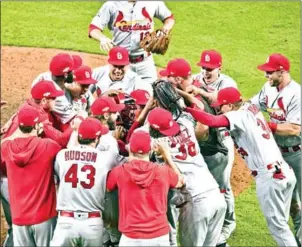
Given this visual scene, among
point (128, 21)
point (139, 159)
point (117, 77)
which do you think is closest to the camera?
point (139, 159)

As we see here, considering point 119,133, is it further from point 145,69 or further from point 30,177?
point 145,69

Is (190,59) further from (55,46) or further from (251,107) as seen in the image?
(251,107)

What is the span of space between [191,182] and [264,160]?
748 millimetres

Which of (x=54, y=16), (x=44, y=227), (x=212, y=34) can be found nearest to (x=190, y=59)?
(x=212, y=34)

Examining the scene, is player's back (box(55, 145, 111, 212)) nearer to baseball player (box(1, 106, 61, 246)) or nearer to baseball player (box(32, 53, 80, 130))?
baseball player (box(1, 106, 61, 246))

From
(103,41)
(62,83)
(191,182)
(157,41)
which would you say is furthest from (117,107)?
(157,41)

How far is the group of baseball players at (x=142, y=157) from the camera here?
16.0 feet

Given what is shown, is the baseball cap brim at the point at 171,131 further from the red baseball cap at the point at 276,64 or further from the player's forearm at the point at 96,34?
the player's forearm at the point at 96,34

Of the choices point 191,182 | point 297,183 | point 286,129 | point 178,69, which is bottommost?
point 297,183

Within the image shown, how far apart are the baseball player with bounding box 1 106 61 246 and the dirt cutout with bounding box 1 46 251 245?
360cm

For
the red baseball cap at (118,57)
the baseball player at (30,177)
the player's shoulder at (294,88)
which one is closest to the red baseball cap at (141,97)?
the red baseball cap at (118,57)

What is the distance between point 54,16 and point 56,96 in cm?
766

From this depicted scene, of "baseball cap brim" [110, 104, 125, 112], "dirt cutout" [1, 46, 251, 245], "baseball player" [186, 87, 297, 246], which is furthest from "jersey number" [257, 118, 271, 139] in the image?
"dirt cutout" [1, 46, 251, 245]

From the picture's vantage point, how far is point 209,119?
538 cm
